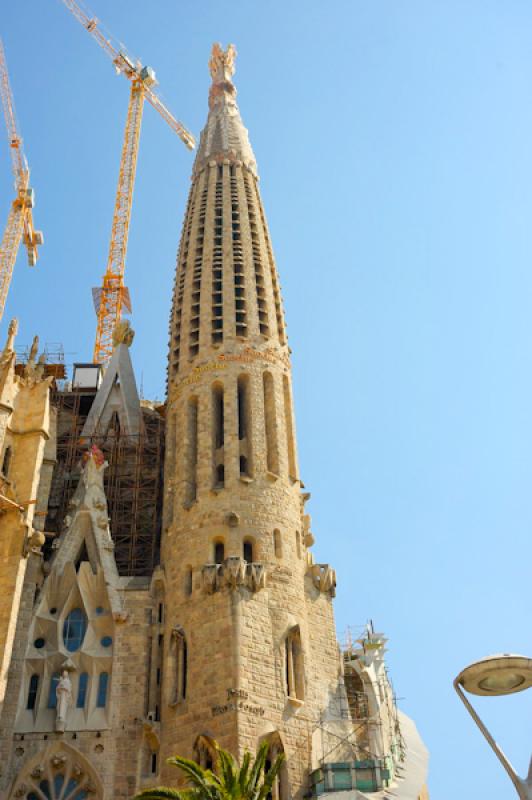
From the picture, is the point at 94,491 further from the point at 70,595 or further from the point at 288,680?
the point at 288,680

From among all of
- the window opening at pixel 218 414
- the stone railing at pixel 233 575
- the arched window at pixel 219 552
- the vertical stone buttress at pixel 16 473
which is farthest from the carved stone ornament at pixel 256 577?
the vertical stone buttress at pixel 16 473

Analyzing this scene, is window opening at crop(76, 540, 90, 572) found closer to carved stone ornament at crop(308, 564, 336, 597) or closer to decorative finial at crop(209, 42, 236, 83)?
carved stone ornament at crop(308, 564, 336, 597)

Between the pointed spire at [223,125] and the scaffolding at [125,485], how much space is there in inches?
605

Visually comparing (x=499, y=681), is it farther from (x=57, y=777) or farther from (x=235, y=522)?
(x=57, y=777)

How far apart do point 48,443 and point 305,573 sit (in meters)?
12.9

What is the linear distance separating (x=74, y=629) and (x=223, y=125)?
3113 cm

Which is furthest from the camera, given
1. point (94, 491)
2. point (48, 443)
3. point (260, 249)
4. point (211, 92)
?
point (211, 92)

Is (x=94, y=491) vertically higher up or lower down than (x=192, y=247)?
lower down

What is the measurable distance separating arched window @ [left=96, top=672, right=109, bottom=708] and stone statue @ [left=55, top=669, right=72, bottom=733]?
980 mm

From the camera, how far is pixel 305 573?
35500 mm

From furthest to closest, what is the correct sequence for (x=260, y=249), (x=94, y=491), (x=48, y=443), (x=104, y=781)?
(x=260, y=249) < (x=48, y=443) < (x=94, y=491) < (x=104, y=781)

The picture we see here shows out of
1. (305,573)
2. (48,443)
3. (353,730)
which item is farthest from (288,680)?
(48,443)

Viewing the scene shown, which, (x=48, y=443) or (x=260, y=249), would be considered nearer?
(x=48, y=443)

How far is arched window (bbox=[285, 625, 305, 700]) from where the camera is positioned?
103 ft
